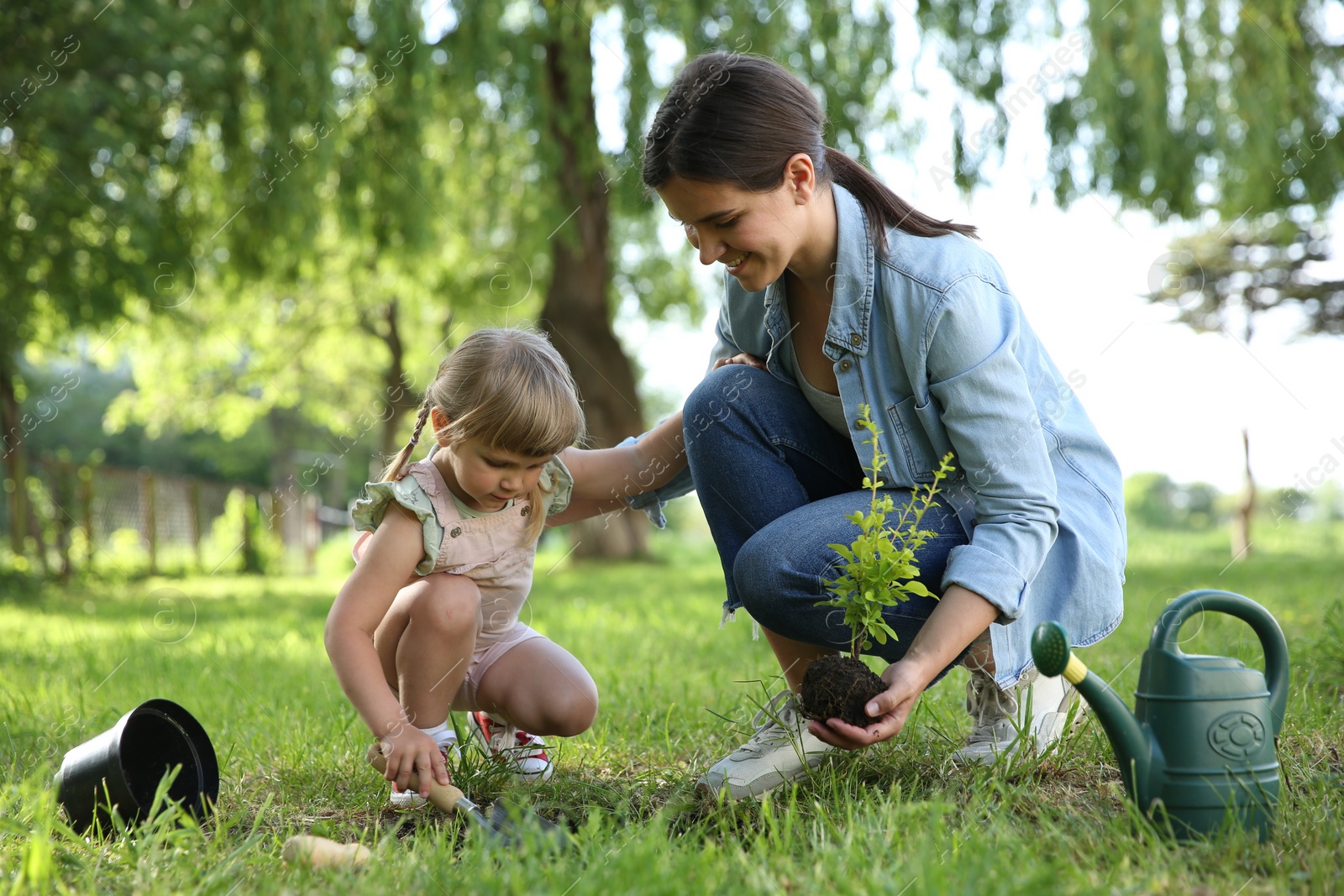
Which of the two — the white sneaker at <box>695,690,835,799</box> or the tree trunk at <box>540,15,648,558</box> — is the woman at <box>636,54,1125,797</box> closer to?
the white sneaker at <box>695,690,835,799</box>

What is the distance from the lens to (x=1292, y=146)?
7.79 m

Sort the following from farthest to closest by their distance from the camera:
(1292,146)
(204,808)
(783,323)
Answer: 1. (1292,146)
2. (783,323)
3. (204,808)

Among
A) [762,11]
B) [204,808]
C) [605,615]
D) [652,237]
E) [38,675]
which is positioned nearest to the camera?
[204,808]

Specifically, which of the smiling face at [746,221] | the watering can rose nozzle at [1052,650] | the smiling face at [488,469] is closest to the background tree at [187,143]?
the smiling face at [488,469]

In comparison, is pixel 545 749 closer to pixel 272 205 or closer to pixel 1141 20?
pixel 272 205

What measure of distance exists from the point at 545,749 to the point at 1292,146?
798 cm

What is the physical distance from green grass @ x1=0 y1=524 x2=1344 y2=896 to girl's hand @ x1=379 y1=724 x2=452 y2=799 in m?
0.08

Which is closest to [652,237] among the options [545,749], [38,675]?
[38,675]

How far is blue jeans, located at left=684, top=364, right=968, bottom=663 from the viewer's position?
1.94m

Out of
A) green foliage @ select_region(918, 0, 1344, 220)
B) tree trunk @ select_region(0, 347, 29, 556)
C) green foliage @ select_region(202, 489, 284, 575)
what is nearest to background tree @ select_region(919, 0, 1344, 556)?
green foliage @ select_region(918, 0, 1344, 220)

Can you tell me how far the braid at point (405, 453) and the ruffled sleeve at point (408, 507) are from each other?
0.03 metres

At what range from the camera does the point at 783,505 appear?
85.3 inches

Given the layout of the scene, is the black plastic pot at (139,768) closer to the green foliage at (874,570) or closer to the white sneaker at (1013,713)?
the green foliage at (874,570)

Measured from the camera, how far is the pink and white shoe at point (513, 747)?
2.07 metres
